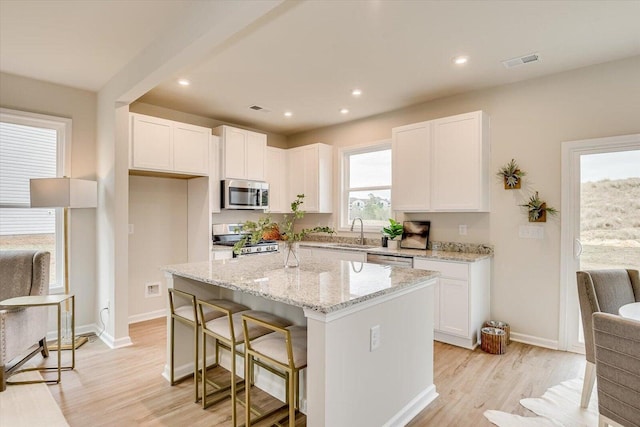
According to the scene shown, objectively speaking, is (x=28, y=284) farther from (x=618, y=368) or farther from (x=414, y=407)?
(x=618, y=368)

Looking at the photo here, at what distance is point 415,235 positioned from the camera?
423cm

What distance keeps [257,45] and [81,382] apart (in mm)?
3040

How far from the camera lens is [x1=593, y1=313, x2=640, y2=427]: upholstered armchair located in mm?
1399

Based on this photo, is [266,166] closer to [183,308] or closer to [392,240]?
[392,240]

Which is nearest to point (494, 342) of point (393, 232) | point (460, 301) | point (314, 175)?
point (460, 301)

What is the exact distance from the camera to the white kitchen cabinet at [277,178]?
17.5 feet

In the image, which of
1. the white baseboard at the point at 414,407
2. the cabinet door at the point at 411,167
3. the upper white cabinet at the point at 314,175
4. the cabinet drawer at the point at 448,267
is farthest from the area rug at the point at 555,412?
the upper white cabinet at the point at 314,175

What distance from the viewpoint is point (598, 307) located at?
216 cm

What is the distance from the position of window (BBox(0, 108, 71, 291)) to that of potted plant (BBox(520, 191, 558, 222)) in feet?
16.1

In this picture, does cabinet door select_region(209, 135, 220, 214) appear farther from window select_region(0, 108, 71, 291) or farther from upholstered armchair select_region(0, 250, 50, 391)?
upholstered armchair select_region(0, 250, 50, 391)

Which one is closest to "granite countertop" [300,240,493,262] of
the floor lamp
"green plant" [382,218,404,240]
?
"green plant" [382,218,404,240]

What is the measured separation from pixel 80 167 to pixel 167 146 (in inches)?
36.6

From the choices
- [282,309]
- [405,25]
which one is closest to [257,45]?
[405,25]

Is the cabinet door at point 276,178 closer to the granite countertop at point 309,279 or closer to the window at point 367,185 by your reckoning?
the window at point 367,185
